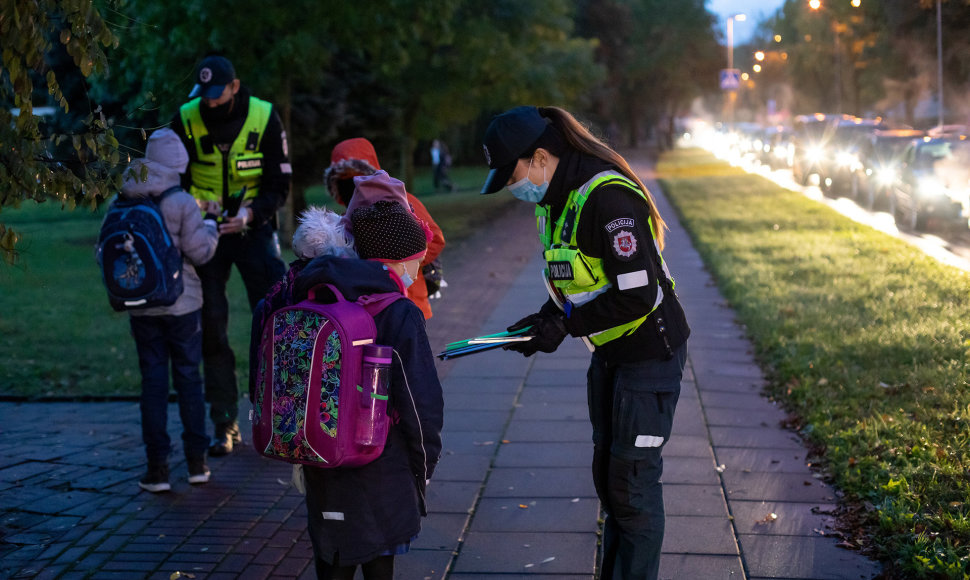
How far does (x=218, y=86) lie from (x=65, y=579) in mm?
2734

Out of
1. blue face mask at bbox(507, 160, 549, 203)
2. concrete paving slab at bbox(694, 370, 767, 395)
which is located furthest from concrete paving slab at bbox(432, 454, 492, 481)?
blue face mask at bbox(507, 160, 549, 203)

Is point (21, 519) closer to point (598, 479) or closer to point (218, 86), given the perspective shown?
point (218, 86)

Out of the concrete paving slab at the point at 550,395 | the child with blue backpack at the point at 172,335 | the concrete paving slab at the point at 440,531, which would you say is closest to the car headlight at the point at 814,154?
the concrete paving slab at the point at 550,395

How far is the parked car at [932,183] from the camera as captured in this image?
61.1 ft

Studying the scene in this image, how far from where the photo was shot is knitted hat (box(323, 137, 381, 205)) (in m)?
5.40

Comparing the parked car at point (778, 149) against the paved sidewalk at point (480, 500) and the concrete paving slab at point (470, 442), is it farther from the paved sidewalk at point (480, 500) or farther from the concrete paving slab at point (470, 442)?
the concrete paving slab at point (470, 442)

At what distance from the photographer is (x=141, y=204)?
5.34 metres

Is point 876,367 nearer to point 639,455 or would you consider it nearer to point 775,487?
point 775,487

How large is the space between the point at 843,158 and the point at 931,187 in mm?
8968

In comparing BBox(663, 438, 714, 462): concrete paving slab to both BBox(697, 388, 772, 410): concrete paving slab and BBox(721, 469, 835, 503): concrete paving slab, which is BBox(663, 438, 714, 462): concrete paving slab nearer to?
BBox(721, 469, 835, 503): concrete paving slab

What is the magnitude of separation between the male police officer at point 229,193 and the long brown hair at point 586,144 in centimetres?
284

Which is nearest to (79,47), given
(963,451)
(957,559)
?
(957,559)

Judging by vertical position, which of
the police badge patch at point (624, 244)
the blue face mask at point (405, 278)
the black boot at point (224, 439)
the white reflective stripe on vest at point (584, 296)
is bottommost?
the black boot at point (224, 439)

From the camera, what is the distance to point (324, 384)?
309 centimetres
